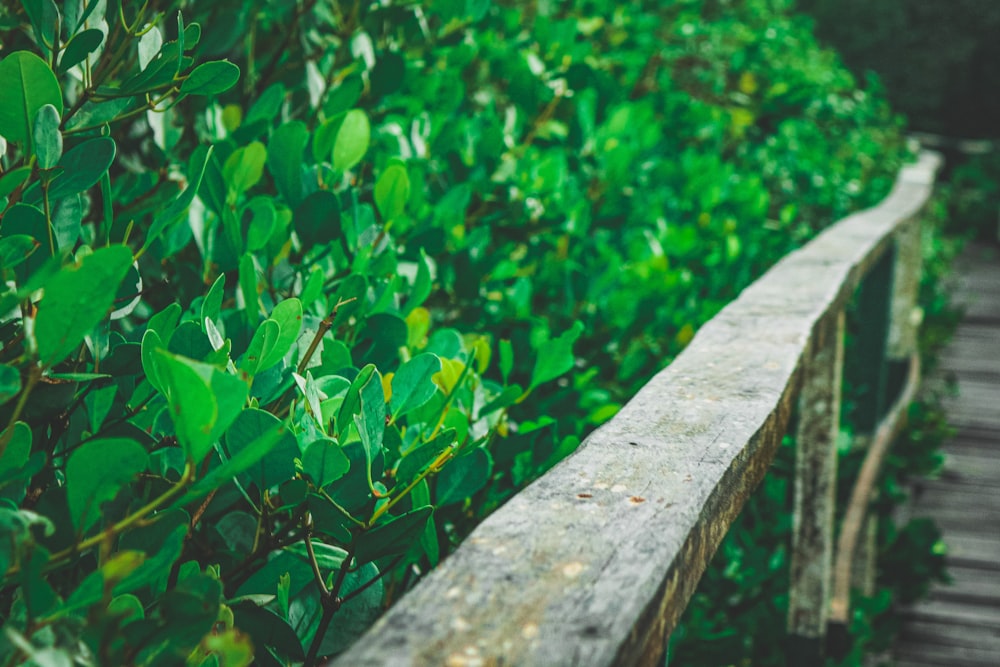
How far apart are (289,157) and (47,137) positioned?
452 millimetres

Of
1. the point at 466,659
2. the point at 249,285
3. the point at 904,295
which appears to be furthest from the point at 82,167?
the point at 904,295

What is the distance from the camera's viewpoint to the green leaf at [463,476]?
38.2 inches

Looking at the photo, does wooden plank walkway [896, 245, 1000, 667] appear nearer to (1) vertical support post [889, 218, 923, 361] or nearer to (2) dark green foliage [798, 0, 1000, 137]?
(1) vertical support post [889, 218, 923, 361]

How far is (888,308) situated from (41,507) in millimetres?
3664

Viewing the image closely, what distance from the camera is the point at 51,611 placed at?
22.8 inches

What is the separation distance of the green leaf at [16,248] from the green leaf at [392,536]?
0.37 m

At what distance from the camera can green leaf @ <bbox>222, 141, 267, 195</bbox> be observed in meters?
1.12

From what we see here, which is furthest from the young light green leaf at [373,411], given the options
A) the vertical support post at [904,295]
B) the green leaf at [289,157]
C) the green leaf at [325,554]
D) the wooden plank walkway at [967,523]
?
the vertical support post at [904,295]

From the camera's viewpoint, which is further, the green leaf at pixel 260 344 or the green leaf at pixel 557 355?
the green leaf at pixel 557 355

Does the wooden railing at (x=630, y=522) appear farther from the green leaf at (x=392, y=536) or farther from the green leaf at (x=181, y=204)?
the green leaf at (x=181, y=204)

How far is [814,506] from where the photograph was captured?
82.2 inches

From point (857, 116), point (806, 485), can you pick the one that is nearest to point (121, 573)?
point (806, 485)

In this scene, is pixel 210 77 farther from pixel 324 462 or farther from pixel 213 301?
pixel 324 462

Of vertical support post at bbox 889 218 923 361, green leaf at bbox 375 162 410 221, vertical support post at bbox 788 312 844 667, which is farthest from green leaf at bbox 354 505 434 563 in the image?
vertical support post at bbox 889 218 923 361
